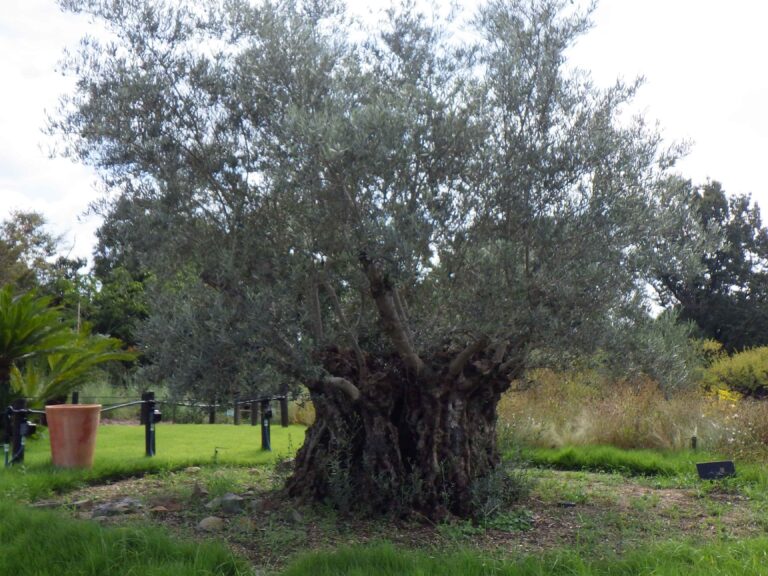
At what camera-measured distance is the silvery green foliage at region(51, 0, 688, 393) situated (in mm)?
5793

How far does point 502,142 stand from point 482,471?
3174mm

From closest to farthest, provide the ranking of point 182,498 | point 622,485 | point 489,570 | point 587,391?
point 489,570 < point 182,498 < point 622,485 < point 587,391

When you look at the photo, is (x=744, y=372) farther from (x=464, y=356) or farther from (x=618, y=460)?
(x=464, y=356)

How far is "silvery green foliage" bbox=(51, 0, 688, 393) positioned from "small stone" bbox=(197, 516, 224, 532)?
149 centimetres

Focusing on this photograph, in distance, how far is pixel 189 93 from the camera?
22.3 ft

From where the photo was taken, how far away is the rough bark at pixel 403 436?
281 inches

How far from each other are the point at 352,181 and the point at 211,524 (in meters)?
3.33

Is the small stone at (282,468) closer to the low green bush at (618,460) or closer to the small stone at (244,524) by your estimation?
the small stone at (244,524)

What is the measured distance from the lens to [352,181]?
18.7ft

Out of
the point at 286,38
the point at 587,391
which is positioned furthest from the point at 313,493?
the point at 587,391

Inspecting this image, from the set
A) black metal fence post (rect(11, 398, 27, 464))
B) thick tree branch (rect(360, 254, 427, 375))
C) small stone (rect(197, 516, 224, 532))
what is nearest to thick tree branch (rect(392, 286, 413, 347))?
thick tree branch (rect(360, 254, 427, 375))

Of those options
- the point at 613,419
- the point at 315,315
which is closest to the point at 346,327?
the point at 315,315

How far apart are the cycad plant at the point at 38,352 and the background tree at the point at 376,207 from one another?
5.96m

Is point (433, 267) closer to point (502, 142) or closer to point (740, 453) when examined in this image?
point (502, 142)
